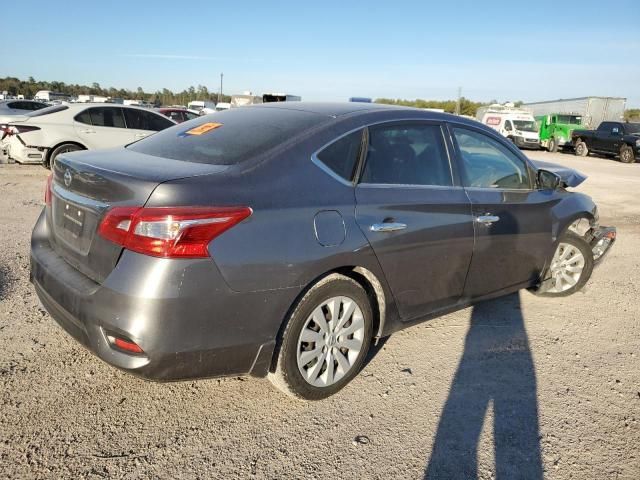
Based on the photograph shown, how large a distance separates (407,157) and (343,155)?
58 centimetres

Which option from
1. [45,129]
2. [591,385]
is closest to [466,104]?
[45,129]

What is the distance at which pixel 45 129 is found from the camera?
974 cm

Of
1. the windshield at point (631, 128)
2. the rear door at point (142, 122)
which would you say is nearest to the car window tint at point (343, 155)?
the rear door at point (142, 122)

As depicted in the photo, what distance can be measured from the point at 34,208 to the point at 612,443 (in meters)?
7.34

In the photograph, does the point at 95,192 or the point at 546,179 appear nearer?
the point at 95,192

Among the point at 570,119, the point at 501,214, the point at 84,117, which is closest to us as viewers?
the point at 501,214

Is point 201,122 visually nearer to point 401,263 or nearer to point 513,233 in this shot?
point 401,263

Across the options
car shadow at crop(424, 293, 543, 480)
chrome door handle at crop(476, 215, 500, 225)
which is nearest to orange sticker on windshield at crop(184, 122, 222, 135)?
chrome door handle at crop(476, 215, 500, 225)

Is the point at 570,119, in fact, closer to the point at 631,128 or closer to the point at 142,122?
the point at 631,128

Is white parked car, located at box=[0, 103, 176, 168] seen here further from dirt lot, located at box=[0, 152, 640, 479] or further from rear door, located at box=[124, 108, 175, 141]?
dirt lot, located at box=[0, 152, 640, 479]

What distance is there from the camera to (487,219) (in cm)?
368

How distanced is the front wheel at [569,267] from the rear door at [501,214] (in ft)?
1.30

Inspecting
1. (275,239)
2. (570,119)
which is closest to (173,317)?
(275,239)

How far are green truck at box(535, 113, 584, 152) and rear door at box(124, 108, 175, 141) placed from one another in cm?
2363
